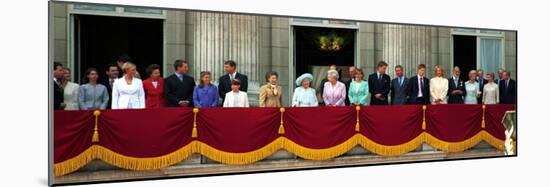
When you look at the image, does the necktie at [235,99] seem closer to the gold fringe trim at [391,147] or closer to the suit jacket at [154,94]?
the suit jacket at [154,94]

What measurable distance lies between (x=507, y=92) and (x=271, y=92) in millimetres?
5140

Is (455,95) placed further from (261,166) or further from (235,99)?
(235,99)

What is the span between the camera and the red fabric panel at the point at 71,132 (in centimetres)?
945

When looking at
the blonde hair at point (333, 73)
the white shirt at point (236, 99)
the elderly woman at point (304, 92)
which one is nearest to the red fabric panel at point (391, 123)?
the blonde hair at point (333, 73)

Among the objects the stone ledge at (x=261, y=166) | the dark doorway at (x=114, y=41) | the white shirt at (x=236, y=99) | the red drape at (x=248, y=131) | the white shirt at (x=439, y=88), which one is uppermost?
the dark doorway at (x=114, y=41)

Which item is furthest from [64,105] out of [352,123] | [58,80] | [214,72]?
[352,123]

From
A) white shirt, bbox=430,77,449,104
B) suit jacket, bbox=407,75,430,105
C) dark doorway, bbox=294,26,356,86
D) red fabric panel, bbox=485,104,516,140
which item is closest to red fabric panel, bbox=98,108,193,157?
dark doorway, bbox=294,26,356,86

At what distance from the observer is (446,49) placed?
12305 mm

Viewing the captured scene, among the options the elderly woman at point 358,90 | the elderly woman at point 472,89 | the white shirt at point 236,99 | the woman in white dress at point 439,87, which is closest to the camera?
the white shirt at point 236,99

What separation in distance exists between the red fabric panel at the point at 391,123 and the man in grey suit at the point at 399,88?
126mm

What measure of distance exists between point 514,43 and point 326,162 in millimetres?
4750

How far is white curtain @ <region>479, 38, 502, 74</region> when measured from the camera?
500 inches

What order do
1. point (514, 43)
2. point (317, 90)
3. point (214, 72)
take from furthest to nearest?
point (514, 43) < point (317, 90) < point (214, 72)

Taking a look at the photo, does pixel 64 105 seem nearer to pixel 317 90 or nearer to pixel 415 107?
pixel 317 90
